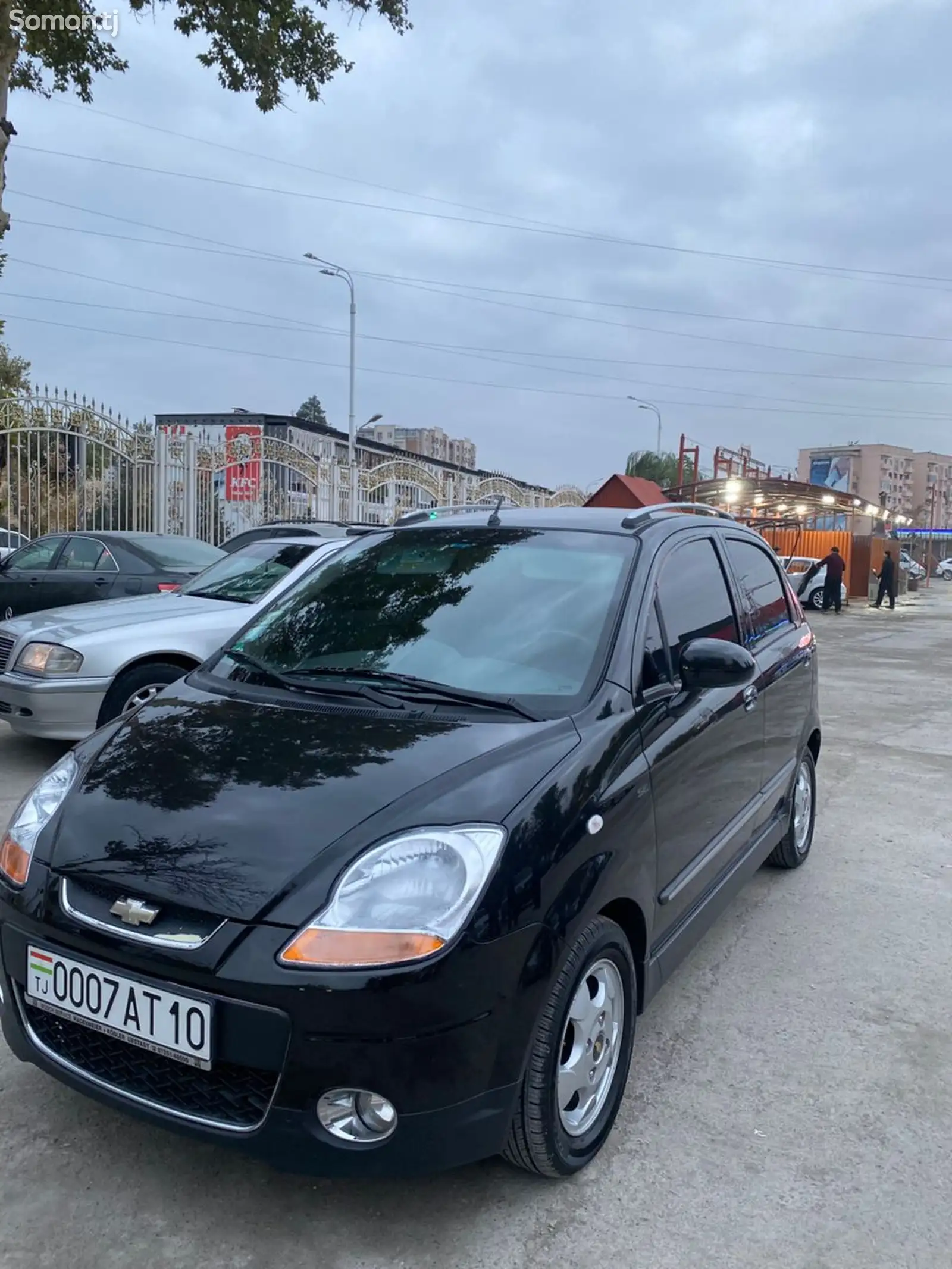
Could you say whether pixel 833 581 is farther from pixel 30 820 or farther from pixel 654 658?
pixel 30 820

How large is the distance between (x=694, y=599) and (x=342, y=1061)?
2079 millimetres

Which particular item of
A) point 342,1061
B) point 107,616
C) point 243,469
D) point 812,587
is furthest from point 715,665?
point 812,587

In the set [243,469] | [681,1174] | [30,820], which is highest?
[243,469]

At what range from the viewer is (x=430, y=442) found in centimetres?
12081

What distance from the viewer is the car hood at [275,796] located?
209 centimetres

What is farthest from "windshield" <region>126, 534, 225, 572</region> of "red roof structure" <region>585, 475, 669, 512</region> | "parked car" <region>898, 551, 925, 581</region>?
"parked car" <region>898, 551, 925, 581</region>

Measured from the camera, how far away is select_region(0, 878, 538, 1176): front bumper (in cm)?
195

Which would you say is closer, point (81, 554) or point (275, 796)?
point (275, 796)

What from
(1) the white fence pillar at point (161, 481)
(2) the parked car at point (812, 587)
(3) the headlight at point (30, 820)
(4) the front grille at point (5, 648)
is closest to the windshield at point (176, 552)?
(4) the front grille at point (5, 648)

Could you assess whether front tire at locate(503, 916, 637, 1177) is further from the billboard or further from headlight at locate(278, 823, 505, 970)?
the billboard

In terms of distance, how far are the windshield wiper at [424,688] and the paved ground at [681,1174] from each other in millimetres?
1141

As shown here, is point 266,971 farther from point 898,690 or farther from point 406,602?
point 898,690

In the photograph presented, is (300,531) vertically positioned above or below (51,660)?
above

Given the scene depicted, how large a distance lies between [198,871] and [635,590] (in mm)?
1594
